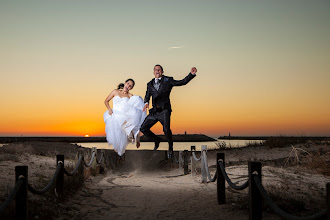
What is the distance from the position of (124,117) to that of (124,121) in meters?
0.10

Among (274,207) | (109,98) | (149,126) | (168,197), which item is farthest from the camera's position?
(168,197)

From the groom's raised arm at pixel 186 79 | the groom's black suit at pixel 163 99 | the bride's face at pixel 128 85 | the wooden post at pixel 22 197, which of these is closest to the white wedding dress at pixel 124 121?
the bride's face at pixel 128 85

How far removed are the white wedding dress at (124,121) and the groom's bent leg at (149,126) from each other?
181 mm

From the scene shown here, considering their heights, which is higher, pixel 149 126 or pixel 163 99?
pixel 163 99

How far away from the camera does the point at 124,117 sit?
8.23m

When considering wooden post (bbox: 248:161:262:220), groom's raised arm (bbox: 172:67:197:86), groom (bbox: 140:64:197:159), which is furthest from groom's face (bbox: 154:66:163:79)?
wooden post (bbox: 248:161:262:220)

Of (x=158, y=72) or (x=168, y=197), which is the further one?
(x=168, y=197)

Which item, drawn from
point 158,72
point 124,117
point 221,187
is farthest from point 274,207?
point 124,117

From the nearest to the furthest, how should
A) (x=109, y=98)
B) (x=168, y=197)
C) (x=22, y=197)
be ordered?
(x=22, y=197), (x=109, y=98), (x=168, y=197)

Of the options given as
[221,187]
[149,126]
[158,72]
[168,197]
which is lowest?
[168,197]

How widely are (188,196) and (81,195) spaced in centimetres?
276

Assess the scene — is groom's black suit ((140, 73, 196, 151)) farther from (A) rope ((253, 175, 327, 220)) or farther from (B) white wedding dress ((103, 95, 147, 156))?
(A) rope ((253, 175, 327, 220))

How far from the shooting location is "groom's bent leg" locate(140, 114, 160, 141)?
7880 millimetres

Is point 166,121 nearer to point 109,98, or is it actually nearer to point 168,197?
point 109,98
